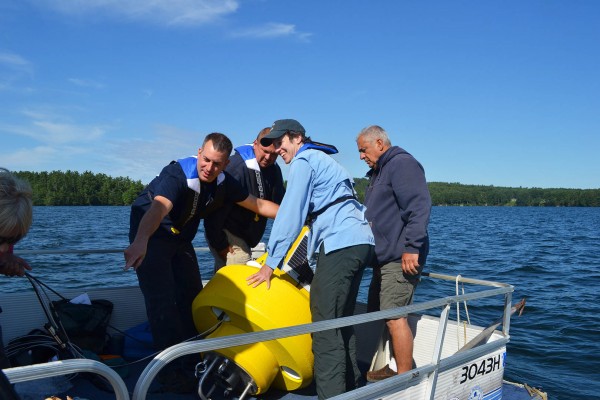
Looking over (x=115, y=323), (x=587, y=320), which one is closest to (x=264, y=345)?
(x=115, y=323)

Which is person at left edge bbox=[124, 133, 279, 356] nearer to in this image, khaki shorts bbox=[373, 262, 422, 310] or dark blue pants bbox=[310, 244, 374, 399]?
dark blue pants bbox=[310, 244, 374, 399]

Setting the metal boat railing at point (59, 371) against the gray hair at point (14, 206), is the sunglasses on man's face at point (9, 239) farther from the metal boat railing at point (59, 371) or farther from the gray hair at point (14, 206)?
the metal boat railing at point (59, 371)

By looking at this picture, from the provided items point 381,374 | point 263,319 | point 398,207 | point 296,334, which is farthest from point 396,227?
point 296,334

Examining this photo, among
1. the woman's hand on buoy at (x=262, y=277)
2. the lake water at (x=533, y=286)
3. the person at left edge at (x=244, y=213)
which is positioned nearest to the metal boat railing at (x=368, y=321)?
the woman's hand on buoy at (x=262, y=277)

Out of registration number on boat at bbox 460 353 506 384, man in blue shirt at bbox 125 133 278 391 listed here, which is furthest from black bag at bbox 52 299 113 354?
registration number on boat at bbox 460 353 506 384

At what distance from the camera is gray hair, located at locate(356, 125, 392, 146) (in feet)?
14.2

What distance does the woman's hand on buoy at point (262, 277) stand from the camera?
11.4 feet

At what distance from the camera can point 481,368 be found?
407 cm

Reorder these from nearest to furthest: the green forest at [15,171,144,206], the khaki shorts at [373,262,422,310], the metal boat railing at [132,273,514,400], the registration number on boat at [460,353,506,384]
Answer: the metal boat railing at [132,273,514,400]
the registration number on boat at [460,353,506,384]
the khaki shorts at [373,262,422,310]
the green forest at [15,171,144,206]

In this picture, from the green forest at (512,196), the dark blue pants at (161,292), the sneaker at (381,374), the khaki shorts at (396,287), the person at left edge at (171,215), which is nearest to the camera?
the person at left edge at (171,215)

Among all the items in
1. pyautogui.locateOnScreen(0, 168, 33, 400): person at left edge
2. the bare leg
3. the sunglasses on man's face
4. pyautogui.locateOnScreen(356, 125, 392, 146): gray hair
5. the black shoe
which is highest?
pyautogui.locateOnScreen(356, 125, 392, 146): gray hair

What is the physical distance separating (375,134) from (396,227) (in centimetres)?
79

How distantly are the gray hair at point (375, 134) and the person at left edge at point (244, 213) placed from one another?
800 millimetres

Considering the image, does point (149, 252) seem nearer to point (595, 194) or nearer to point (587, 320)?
point (587, 320)
